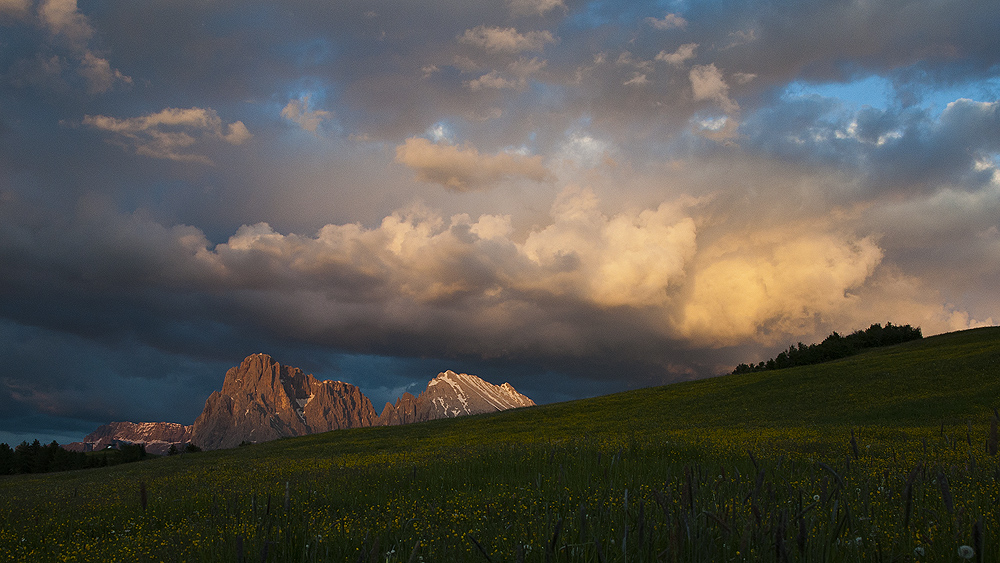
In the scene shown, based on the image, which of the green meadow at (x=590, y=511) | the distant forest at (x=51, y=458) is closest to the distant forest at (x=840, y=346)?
the green meadow at (x=590, y=511)

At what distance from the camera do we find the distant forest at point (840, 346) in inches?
3022

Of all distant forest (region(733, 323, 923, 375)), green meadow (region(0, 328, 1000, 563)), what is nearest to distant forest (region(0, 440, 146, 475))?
green meadow (region(0, 328, 1000, 563))

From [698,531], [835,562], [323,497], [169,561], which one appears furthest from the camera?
[323,497]

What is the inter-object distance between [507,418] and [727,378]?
27.7 m

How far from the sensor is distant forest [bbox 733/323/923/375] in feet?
252

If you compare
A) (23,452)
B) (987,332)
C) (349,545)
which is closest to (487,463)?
(349,545)

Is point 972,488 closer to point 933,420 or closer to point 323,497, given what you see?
point 323,497

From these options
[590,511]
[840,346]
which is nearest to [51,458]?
[590,511]

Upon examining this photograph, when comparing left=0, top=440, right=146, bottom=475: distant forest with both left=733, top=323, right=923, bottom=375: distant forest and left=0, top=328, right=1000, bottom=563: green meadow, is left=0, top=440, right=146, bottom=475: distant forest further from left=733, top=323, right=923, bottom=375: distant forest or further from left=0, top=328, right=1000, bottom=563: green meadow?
left=733, top=323, right=923, bottom=375: distant forest

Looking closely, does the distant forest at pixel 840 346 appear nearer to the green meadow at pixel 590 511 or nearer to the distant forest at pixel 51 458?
the green meadow at pixel 590 511

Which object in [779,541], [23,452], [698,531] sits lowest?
[23,452]

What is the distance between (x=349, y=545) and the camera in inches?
233

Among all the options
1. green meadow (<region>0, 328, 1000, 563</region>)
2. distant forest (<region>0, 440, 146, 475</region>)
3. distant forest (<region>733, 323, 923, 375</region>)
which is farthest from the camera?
distant forest (<region>733, 323, 923, 375</region>)

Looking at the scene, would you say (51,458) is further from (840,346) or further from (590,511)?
(840,346)
